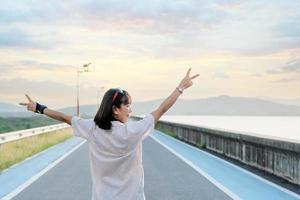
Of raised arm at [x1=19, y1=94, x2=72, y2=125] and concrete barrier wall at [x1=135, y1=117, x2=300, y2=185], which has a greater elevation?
raised arm at [x1=19, y1=94, x2=72, y2=125]

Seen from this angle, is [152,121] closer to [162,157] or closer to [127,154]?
[127,154]

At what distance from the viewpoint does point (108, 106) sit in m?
4.84

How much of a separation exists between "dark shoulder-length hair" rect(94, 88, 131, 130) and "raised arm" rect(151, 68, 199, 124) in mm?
258

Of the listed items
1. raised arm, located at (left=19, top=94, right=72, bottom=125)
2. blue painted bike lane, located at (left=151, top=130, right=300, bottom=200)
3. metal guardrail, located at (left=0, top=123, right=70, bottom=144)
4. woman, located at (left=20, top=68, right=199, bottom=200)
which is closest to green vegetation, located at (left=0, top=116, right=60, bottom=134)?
metal guardrail, located at (left=0, top=123, right=70, bottom=144)

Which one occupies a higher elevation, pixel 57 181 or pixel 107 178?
pixel 107 178

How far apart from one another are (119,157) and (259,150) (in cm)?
1326

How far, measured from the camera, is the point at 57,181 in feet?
50.8

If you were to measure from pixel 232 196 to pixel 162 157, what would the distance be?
33.5ft

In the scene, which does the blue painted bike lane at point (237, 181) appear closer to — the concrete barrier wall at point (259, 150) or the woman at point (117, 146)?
the concrete barrier wall at point (259, 150)

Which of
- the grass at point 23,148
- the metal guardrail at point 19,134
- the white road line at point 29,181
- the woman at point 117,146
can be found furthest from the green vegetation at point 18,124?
the woman at point 117,146

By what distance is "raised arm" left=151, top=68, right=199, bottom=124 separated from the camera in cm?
496

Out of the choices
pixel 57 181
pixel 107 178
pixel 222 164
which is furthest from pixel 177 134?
pixel 107 178

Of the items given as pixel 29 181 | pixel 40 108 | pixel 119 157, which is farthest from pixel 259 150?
pixel 119 157

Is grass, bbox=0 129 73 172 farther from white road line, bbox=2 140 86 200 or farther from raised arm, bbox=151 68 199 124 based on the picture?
raised arm, bbox=151 68 199 124
